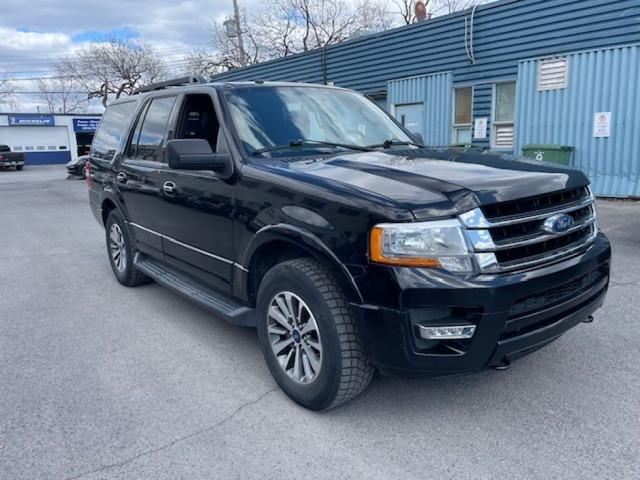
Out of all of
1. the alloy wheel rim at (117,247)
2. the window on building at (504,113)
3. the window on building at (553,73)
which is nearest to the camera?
the alloy wheel rim at (117,247)

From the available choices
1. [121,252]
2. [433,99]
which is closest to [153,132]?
[121,252]

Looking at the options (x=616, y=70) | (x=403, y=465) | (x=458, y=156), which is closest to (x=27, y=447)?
(x=403, y=465)

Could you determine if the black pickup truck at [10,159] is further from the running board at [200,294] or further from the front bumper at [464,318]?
the front bumper at [464,318]

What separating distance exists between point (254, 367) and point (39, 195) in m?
16.7

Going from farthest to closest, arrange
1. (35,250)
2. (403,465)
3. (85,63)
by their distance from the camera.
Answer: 1. (85,63)
2. (35,250)
3. (403,465)

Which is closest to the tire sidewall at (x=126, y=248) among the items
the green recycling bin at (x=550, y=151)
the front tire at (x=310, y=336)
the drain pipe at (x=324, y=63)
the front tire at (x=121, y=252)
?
the front tire at (x=121, y=252)

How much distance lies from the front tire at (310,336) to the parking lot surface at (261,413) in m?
0.18

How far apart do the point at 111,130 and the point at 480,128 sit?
8.80m

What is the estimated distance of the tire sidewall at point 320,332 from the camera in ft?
9.20

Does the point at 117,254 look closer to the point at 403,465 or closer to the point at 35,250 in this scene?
the point at 35,250

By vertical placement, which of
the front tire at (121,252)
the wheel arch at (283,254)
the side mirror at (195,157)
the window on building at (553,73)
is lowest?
the front tire at (121,252)

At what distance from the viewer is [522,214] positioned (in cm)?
273

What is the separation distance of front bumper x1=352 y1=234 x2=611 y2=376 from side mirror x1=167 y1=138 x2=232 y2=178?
4.76 feet

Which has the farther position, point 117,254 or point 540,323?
point 117,254
